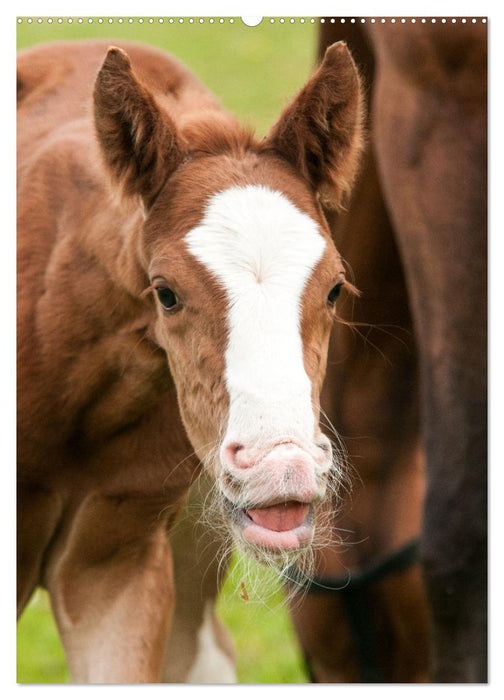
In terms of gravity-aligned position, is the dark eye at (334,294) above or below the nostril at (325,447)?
above

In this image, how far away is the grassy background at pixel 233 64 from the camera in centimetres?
226

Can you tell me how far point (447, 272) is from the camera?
243 cm

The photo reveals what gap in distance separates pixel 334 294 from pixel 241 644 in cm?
147

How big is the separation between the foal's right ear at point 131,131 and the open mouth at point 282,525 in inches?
19.7

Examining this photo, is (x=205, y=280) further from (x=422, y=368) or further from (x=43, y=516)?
(x=422, y=368)

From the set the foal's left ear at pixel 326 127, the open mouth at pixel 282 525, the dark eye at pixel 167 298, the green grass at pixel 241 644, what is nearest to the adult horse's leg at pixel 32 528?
the green grass at pixel 241 644

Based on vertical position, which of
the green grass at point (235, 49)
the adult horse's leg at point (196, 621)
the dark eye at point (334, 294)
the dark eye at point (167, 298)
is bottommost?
the adult horse's leg at point (196, 621)

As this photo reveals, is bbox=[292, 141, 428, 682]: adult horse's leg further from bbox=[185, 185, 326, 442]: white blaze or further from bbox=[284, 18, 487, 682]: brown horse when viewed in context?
bbox=[185, 185, 326, 442]: white blaze

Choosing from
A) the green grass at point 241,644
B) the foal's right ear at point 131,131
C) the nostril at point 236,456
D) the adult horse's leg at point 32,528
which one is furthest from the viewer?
the green grass at point 241,644

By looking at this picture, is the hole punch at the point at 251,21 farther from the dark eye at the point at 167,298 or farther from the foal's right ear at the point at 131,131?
the dark eye at the point at 167,298

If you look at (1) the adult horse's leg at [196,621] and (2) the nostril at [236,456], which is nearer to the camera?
(2) the nostril at [236,456]

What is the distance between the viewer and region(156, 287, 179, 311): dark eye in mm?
1882

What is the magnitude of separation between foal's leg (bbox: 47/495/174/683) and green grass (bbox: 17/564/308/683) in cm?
36

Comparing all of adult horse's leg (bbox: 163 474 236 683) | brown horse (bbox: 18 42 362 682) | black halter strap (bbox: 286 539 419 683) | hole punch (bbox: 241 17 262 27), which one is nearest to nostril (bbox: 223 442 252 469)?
brown horse (bbox: 18 42 362 682)
